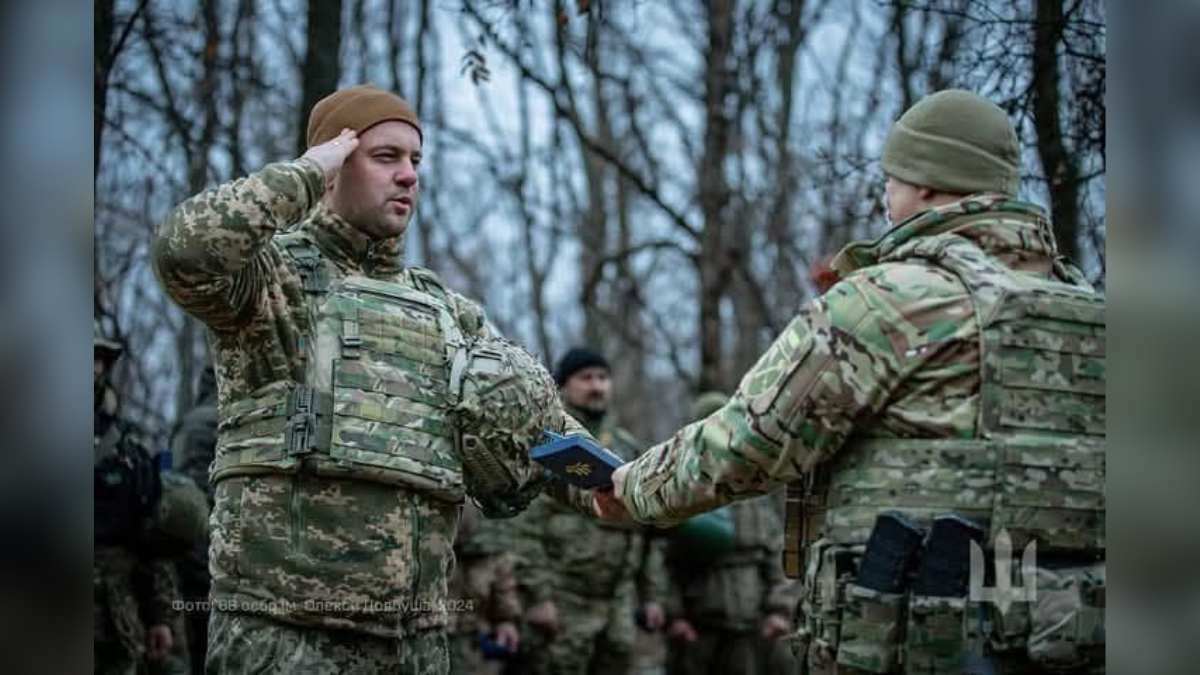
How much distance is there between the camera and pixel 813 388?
3.70 meters

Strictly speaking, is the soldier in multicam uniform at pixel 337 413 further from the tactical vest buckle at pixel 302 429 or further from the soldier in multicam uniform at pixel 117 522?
the soldier in multicam uniform at pixel 117 522

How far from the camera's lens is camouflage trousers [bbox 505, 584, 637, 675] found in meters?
9.83

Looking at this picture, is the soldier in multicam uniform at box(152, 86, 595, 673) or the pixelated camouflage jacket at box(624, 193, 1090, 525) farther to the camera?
the soldier in multicam uniform at box(152, 86, 595, 673)

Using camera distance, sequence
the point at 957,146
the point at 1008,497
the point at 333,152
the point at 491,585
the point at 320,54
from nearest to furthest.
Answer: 1. the point at 1008,497
2. the point at 957,146
3. the point at 333,152
4. the point at 320,54
5. the point at 491,585

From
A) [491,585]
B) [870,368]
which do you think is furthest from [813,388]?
[491,585]

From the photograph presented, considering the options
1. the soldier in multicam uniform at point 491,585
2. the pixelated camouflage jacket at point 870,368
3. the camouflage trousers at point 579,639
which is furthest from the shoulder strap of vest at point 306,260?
the camouflage trousers at point 579,639

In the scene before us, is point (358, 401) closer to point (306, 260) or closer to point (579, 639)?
point (306, 260)

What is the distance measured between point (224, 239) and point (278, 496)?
811 millimetres

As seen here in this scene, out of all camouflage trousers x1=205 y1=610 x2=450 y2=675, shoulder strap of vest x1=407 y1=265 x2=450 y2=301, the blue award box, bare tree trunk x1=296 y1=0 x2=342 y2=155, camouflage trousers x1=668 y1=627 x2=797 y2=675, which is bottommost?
camouflage trousers x1=668 y1=627 x2=797 y2=675

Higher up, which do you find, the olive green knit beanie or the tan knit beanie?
the tan knit beanie

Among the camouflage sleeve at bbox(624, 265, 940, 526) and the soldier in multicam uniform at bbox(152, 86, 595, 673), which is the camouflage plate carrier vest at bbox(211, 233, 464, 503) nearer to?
the soldier in multicam uniform at bbox(152, 86, 595, 673)

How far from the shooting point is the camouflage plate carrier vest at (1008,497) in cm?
356

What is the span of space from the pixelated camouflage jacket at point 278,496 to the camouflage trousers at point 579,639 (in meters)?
5.30

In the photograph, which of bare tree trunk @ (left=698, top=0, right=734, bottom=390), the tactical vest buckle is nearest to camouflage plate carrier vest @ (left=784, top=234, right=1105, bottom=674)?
the tactical vest buckle
